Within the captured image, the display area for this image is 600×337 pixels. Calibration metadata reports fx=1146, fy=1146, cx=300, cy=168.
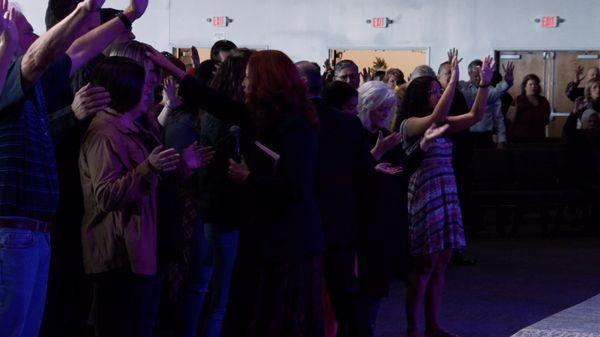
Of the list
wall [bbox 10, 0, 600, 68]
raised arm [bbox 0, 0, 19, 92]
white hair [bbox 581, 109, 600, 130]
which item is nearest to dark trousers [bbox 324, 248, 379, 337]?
raised arm [bbox 0, 0, 19, 92]

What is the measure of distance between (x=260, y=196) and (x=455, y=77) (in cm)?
309

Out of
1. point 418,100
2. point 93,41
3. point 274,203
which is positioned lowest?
point 274,203

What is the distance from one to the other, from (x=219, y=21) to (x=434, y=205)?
14905 millimetres

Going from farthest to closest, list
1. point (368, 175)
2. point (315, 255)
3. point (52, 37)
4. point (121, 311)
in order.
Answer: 1. point (368, 175)
2. point (315, 255)
3. point (121, 311)
4. point (52, 37)

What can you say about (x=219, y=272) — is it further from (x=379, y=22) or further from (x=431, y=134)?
(x=379, y=22)

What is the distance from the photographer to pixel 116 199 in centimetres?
495

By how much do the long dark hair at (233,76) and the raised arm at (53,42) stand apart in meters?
2.24

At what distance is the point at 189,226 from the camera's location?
21.7 ft

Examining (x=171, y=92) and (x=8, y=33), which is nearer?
(x=8, y=33)

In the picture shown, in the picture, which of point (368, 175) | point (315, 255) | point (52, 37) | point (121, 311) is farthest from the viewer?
point (368, 175)

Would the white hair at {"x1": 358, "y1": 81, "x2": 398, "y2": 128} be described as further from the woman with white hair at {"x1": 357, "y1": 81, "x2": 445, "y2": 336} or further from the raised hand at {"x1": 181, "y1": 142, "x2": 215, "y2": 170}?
the raised hand at {"x1": 181, "y1": 142, "x2": 215, "y2": 170}

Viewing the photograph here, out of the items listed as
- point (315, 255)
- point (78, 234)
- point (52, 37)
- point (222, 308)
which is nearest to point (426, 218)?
point (222, 308)

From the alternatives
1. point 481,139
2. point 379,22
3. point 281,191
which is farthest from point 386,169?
point 379,22

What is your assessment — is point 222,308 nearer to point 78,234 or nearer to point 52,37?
point 78,234
